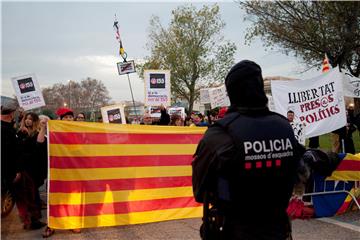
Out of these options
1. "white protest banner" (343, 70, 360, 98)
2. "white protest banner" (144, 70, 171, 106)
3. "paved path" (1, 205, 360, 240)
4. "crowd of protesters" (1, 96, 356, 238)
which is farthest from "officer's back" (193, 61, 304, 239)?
"white protest banner" (144, 70, 171, 106)

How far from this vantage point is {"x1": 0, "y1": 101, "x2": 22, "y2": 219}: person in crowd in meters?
4.82

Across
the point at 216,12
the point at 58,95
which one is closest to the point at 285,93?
the point at 216,12

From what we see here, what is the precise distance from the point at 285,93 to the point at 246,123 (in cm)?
572

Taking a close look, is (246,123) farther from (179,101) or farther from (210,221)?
(179,101)

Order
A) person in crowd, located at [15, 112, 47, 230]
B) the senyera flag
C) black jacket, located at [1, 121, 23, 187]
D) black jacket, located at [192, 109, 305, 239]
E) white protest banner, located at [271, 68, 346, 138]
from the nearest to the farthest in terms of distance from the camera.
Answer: black jacket, located at [192, 109, 305, 239], black jacket, located at [1, 121, 23, 187], the senyera flag, person in crowd, located at [15, 112, 47, 230], white protest banner, located at [271, 68, 346, 138]

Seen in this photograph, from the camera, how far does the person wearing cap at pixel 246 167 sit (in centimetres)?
223

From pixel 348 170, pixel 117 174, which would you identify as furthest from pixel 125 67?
pixel 348 170

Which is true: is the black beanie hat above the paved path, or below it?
above

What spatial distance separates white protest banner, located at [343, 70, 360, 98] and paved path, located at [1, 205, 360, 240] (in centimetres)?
361

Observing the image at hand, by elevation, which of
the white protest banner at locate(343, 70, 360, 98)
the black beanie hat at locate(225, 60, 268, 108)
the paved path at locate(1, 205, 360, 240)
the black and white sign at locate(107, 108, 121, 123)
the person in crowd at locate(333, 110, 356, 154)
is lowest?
the paved path at locate(1, 205, 360, 240)

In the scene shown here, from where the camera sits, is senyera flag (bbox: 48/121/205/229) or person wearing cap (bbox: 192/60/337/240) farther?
senyera flag (bbox: 48/121/205/229)

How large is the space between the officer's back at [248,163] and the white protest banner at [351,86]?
22.4ft

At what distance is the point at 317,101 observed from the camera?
24.4 feet

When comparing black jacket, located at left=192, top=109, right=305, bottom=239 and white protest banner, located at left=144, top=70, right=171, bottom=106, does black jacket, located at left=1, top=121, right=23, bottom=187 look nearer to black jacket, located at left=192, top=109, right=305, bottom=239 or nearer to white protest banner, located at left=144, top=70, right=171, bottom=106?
black jacket, located at left=192, top=109, right=305, bottom=239
